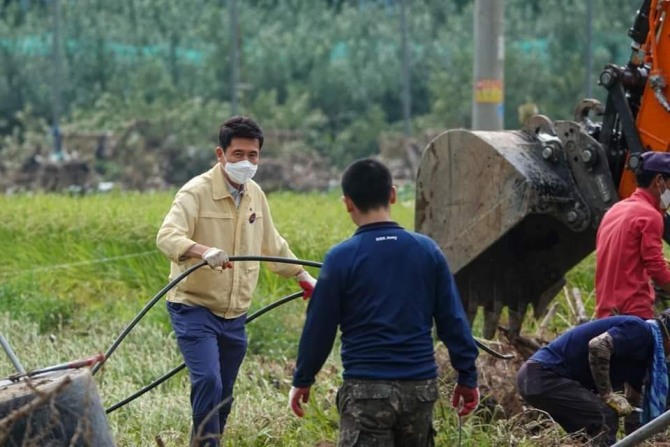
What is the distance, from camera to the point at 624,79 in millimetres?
8234

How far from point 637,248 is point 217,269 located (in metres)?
2.11

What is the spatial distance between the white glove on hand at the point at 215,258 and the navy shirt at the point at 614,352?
1594 millimetres

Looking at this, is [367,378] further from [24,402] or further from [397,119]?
[397,119]

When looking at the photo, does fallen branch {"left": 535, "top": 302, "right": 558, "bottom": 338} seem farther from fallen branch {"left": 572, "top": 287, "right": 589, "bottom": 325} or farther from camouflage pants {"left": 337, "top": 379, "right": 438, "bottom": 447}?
camouflage pants {"left": 337, "top": 379, "right": 438, "bottom": 447}

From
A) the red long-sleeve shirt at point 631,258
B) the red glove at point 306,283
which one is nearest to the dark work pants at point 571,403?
the red long-sleeve shirt at point 631,258

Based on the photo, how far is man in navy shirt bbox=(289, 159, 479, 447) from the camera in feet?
17.2

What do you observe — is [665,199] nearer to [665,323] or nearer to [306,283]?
[665,323]

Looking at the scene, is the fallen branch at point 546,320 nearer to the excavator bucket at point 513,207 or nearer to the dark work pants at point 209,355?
the excavator bucket at point 513,207

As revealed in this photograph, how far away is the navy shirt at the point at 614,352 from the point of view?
21.5 ft

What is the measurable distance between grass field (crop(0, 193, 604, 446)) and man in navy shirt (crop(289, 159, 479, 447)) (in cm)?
164

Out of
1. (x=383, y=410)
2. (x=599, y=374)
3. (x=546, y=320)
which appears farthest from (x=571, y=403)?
(x=546, y=320)

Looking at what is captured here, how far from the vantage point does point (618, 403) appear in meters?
6.42

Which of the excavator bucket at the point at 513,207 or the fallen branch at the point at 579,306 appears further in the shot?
the fallen branch at the point at 579,306

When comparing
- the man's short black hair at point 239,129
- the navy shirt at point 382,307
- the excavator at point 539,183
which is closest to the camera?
the navy shirt at point 382,307
